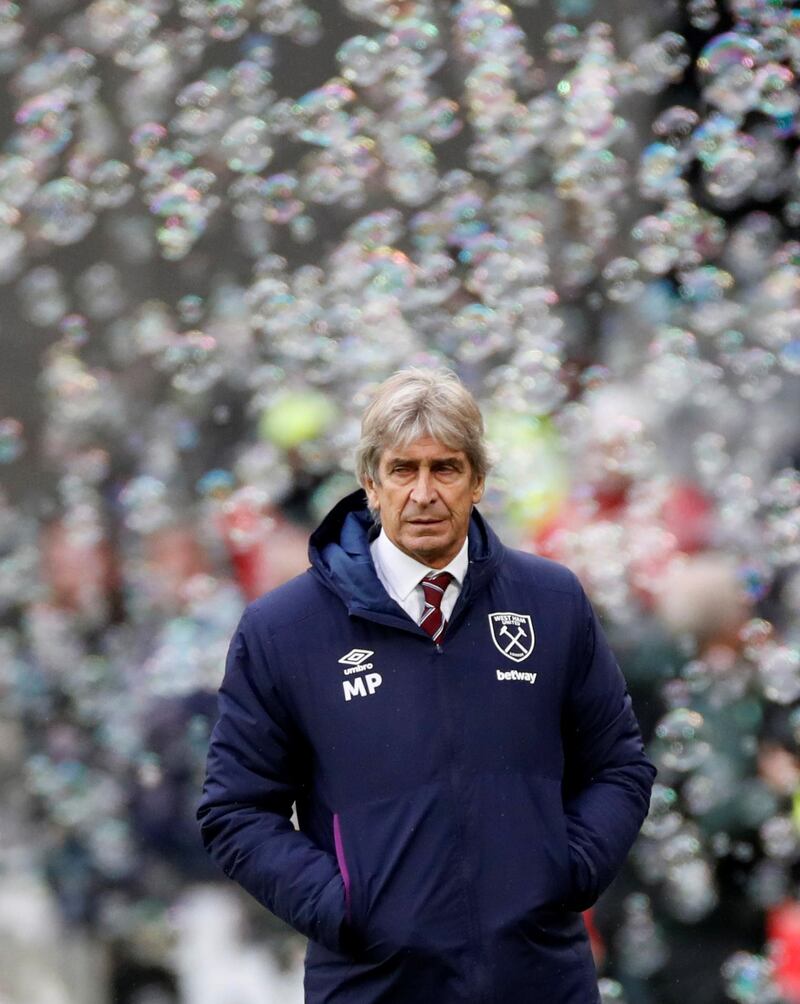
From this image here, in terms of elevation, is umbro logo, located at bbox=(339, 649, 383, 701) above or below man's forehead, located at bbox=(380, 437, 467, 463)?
below

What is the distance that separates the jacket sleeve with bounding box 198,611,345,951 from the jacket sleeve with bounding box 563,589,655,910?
1.26 ft

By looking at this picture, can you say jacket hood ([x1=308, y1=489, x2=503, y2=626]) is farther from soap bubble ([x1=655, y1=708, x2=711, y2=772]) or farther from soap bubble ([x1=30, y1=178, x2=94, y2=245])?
soap bubble ([x1=30, y1=178, x2=94, y2=245])

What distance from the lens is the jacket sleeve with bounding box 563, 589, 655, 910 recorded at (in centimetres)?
205

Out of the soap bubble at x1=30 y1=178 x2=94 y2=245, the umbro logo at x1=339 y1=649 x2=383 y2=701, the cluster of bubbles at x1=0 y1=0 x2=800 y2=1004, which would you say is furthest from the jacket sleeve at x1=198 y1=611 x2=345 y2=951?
the soap bubble at x1=30 y1=178 x2=94 y2=245

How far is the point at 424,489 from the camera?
1.97m

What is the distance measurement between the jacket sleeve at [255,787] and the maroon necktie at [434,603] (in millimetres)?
235

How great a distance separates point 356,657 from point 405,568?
0.15m

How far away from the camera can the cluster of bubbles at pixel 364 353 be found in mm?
3732

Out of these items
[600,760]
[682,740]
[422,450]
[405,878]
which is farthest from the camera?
[682,740]

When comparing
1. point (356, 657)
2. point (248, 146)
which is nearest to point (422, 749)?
point (356, 657)

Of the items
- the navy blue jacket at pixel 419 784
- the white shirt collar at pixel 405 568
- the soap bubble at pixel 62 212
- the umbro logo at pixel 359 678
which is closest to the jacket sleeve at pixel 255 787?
the navy blue jacket at pixel 419 784

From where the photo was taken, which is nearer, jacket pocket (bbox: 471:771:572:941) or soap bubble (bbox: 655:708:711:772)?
jacket pocket (bbox: 471:771:572:941)

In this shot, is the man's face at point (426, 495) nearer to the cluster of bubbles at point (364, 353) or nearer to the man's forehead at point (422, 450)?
the man's forehead at point (422, 450)

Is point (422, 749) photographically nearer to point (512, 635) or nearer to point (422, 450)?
point (512, 635)
